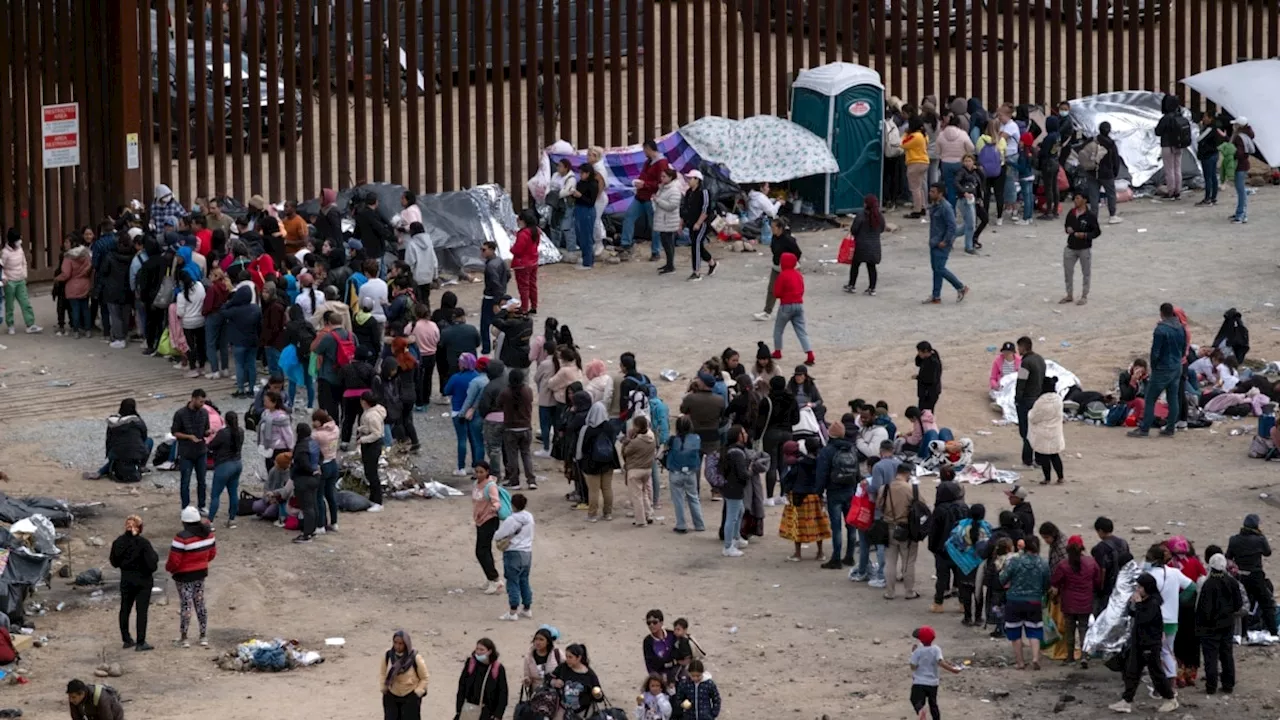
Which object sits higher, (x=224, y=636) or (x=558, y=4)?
(x=558, y=4)

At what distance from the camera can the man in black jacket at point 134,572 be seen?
19000mm

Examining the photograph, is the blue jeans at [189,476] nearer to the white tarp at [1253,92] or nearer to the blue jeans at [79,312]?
the blue jeans at [79,312]

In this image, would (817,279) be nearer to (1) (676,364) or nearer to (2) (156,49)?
(1) (676,364)

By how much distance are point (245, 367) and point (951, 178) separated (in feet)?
35.6

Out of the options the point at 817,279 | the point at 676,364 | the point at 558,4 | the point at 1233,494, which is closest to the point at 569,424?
the point at 676,364

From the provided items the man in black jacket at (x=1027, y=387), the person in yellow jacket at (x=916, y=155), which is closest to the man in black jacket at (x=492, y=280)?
the man in black jacket at (x=1027, y=387)

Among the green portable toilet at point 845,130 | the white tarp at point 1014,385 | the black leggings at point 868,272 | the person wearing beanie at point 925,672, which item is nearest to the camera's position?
the person wearing beanie at point 925,672

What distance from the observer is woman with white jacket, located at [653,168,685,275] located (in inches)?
1187

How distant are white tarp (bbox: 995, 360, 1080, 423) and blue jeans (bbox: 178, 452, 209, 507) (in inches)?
317

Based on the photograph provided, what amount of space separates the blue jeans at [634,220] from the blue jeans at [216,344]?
6.88m

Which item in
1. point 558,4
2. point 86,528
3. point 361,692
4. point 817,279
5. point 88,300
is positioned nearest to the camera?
point 361,692

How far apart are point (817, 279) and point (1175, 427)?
6.35 m

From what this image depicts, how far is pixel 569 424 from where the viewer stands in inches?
889

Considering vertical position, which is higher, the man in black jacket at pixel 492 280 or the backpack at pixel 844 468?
the man in black jacket at pixel 492 280
